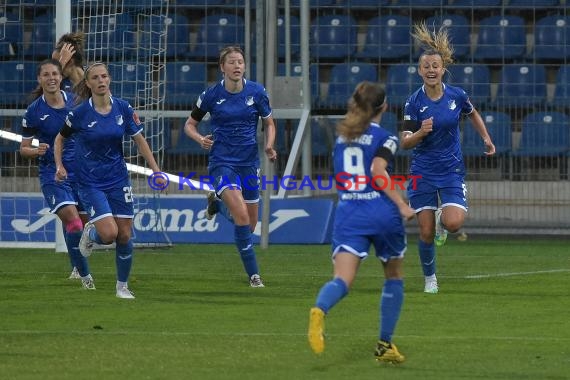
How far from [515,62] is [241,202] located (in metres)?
11.0

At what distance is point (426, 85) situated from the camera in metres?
12.7

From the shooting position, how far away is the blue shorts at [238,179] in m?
13.2

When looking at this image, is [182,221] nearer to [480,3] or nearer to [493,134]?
[493,134]

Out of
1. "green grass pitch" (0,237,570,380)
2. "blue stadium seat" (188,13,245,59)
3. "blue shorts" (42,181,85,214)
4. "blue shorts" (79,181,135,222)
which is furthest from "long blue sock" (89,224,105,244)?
"blue stadium seat" (188,13,245,59)

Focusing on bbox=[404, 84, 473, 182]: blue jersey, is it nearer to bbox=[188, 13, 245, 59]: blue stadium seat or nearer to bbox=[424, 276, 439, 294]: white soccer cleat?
bbox=[424, 276, 439, 294]: white soccer cleat

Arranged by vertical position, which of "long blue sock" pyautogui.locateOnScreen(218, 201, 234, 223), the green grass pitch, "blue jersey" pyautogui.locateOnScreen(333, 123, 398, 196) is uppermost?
"blue jersey" pyautogui.locateOnScreen(333, 123, 398, 196)

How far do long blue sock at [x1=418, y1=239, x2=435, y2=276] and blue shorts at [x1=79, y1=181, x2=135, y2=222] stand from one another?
8.90ft

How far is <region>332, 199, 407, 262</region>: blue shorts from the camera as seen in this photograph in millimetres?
8320

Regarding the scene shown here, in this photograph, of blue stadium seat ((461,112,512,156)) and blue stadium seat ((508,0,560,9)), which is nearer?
blue stadium seat ((461,112,512,156))

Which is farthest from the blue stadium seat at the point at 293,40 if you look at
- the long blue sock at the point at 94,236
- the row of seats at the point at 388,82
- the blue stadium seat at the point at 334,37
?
the long blue sock at the point at 94,236

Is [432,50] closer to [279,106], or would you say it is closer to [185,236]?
[279,106]

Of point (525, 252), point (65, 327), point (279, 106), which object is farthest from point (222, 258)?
point (65, 327)

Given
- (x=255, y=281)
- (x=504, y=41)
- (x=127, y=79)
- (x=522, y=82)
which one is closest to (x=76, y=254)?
(x=255, y=281)

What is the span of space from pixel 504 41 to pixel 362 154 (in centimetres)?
1515
